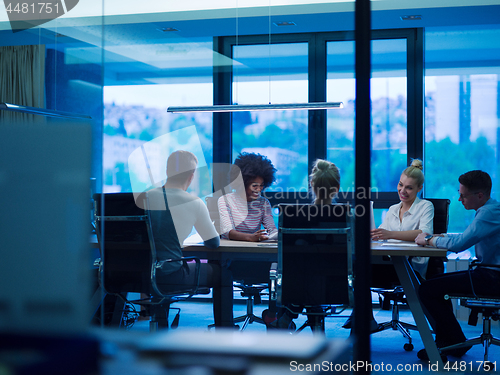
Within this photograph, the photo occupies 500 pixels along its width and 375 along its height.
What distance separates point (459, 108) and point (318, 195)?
2.74 metres

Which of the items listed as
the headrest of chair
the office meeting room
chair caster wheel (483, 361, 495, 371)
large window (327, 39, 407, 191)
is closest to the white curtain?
the office meeting room

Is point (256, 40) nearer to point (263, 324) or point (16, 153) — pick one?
point (263, 324)

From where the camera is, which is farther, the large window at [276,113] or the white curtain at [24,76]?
the large window at [276,113]

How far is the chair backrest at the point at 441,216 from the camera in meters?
3.64

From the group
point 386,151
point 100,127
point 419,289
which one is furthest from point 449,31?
point 100,127

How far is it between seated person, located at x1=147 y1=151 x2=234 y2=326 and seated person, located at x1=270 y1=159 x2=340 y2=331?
0.60 m

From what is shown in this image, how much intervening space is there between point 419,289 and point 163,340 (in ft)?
7.55

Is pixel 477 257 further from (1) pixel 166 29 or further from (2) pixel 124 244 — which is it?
(1) pixel 166 29

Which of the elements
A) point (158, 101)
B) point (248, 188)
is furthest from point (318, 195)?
point (158, 101)

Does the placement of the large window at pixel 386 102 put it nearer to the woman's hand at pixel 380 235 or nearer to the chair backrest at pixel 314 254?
the woman's hand at pixel 380 235

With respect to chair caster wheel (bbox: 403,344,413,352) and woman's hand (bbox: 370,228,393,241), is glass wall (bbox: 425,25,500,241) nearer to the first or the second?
chair caster wheel (bbox: 403,344,413,352)

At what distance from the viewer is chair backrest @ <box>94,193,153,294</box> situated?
2879 mm

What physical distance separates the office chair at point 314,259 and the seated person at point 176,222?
54 cm

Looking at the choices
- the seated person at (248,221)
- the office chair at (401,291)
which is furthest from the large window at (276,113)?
the office chair at (401,291)
